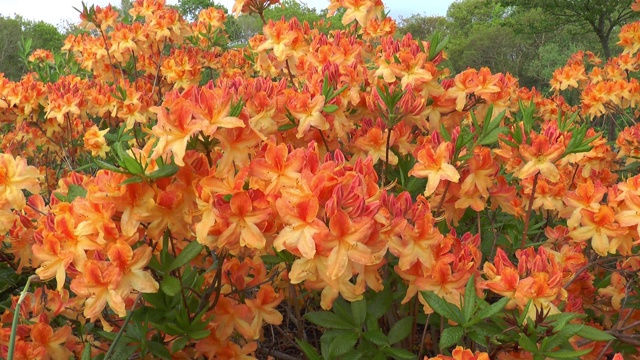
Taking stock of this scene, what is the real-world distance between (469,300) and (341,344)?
37cm

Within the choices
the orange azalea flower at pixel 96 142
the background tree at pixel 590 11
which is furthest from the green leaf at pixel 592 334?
the background tree at pixel 590 11

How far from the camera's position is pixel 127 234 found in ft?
4.15

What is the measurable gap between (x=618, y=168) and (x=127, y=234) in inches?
125

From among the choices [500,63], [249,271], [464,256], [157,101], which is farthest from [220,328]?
[500,63]

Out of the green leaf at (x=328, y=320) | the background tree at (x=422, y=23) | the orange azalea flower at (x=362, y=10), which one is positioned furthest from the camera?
the background tree at (x=422, y=23)

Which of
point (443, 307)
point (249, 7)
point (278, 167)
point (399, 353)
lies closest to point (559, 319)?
point (443, 307)

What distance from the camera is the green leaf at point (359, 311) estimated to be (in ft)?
5.05

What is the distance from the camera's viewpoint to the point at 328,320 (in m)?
1.58

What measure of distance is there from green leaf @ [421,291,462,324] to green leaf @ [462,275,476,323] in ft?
0.05

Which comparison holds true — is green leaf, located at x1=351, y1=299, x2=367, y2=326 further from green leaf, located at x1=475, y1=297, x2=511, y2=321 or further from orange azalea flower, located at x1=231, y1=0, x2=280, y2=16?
orange azalea flower, located at x1=231, y1=0, x2=280, y2=16

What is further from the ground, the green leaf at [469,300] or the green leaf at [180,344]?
the green leaf at [469,300]

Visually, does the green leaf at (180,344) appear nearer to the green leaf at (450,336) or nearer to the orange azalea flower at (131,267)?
the orange azalea flower at (131,267)

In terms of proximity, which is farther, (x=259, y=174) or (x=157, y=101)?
(x=157, y=101)

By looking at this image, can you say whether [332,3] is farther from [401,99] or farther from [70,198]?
[70,198]
